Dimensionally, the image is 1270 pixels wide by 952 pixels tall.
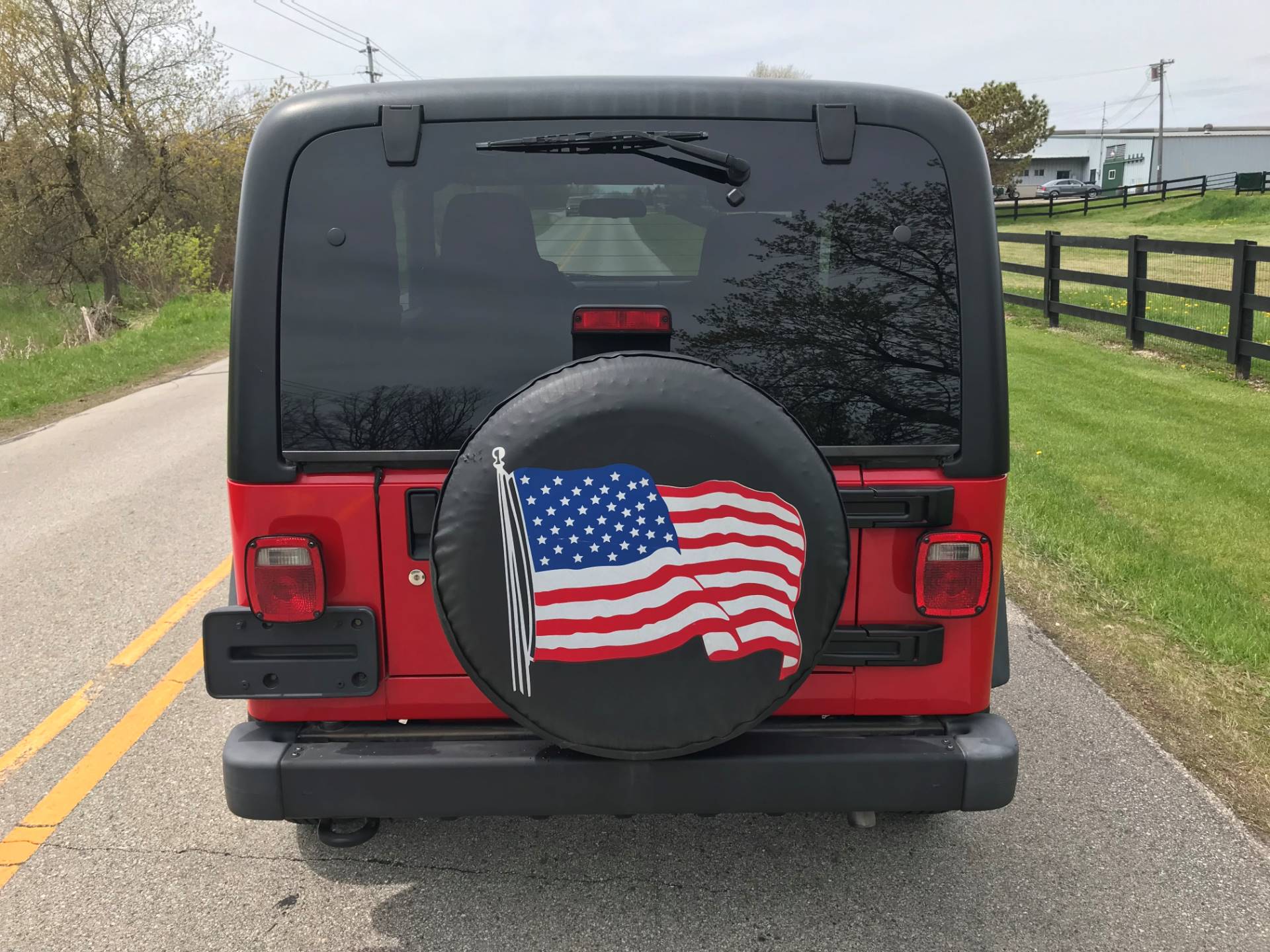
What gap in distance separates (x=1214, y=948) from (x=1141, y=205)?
57448 millimetres

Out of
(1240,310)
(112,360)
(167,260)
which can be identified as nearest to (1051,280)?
(1240,310)

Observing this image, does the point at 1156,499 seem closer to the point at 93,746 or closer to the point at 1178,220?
the point at 93,746

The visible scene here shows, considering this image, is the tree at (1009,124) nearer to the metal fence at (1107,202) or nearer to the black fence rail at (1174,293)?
the metal fence at (1107,202)

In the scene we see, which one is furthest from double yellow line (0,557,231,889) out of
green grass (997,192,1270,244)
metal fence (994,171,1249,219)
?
metal fence (994,171,1249,219)

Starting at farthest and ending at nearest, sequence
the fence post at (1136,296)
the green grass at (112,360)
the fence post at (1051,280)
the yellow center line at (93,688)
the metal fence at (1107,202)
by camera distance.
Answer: the metal fence at (1107,202) < the fence post at (1051,280) < the fence post at (1136,296) < the green grass at (112,360) < the yellow center line at (93,688)

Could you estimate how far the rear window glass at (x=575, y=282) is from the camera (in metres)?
2.59

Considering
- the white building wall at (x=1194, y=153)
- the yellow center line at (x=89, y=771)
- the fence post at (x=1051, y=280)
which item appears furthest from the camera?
the white building wall at (x=1194, y=153)

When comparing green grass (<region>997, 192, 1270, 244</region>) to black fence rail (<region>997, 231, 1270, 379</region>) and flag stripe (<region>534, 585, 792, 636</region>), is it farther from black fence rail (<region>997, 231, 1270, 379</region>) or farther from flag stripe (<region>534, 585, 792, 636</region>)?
flag stripe (<region>534, 585, 792, 636</region>)

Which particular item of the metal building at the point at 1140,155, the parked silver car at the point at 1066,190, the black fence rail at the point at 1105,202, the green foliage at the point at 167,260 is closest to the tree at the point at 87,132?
the green foliage at the point at 167,260

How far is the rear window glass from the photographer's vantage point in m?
2.59

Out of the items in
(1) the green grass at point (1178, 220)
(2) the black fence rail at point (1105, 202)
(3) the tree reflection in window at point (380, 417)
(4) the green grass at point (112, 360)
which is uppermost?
(2) the black fence rail at point (1105, 202)

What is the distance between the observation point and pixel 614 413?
2.31m

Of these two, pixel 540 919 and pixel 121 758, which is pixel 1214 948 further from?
pixel 121 758

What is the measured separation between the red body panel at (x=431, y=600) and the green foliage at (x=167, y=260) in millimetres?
28126
